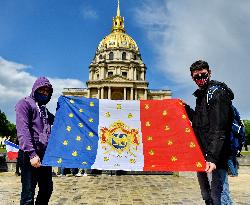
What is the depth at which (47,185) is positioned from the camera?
16.2ft

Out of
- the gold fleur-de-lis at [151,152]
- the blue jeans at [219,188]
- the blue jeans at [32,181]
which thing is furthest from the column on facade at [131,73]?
the blue jeans at [219,188]

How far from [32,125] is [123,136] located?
167 centimetres

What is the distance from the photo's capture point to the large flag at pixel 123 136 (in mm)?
5395

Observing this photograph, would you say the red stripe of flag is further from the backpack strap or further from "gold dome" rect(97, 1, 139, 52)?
"gold dome" rect(97, 1, 139, 52)

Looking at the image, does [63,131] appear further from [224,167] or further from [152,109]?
[224,167]

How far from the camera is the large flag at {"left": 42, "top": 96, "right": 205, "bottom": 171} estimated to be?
5.39 m

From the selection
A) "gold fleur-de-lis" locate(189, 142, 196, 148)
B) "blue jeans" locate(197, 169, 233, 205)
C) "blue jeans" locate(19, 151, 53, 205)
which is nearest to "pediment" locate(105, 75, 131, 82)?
"gold fleur-de-lis" locate(189, 142, 196, 148)

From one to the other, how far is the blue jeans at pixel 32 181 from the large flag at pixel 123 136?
0.23 metres

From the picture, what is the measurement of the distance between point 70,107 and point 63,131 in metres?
0.50

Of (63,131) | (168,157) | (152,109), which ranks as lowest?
(168,157)

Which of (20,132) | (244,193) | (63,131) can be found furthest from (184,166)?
(244,193)

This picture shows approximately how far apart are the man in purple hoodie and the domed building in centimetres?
7266

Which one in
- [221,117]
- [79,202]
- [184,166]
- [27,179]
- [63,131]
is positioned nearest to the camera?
[221,117]

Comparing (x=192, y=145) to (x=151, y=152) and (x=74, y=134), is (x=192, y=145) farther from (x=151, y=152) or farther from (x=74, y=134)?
(x=74, y=134)
